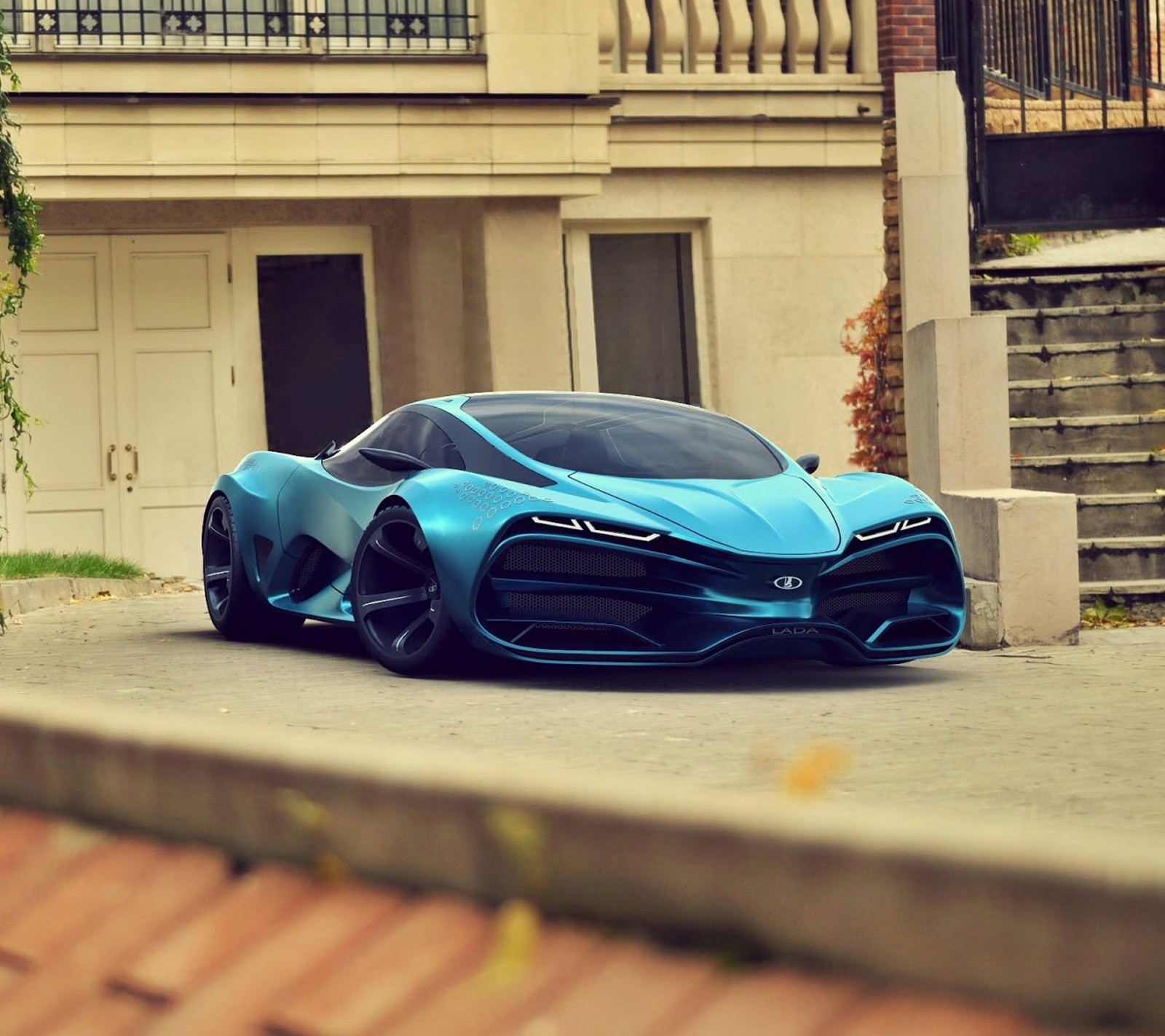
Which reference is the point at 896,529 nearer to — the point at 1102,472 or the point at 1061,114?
the point at 1102,472

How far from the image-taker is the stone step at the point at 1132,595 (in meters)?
11.5

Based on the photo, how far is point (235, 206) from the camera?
18.5 meters

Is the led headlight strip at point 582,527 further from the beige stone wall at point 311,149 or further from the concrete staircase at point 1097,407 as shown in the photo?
the beige stone wall at point 311,149

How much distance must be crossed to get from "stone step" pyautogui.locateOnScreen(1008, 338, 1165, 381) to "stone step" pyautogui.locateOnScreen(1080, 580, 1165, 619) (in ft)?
6.34

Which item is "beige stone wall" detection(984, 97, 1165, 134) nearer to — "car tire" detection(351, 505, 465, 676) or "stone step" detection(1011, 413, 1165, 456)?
"stone step" detection(1011, 413, 1165, 456)

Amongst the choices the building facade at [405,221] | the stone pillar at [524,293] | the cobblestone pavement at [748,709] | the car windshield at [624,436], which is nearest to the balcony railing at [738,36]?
the building facade at [405,221]

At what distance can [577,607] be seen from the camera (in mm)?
8031

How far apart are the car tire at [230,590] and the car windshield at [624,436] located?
155cm

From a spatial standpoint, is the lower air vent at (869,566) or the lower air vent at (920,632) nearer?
the lower air vent at (869,566)

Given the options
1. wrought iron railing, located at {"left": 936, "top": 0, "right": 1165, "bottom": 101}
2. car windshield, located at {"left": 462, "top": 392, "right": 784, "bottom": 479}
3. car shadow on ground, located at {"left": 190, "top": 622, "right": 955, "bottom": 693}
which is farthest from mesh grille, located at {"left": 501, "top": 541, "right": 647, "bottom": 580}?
wrought iron railing, located at {"left": 936, "top": 0, "right": 1165, "bottom": 101}

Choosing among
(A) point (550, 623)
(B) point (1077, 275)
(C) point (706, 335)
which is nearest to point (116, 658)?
(A) point (550, 623)

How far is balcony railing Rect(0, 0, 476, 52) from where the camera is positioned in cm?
1712

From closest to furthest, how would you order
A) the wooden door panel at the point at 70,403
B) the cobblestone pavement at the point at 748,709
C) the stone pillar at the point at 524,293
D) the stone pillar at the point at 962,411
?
1. the cobblestone pavement at the point at 748,709
2. the stone pillar at the point at 962,411
3. the stone pillar at the point at 524,293
4. the wooden door panel at the point at 70,403

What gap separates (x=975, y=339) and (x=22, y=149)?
27.6ft
